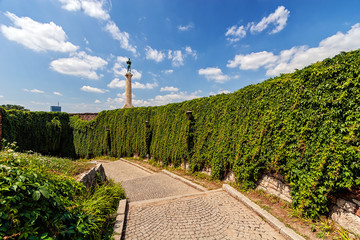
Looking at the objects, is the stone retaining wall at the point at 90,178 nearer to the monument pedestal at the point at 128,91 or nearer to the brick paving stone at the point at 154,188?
the brick paving stone at the point at 154,188

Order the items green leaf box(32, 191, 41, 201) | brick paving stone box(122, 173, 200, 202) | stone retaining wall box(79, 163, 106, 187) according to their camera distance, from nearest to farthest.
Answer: green leaf box(32, 191, 41, 201), stone retaining wall box(79, 163, 106, 187), brick paving stone box(122, 173, 200, 202)

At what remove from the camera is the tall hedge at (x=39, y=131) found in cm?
1347

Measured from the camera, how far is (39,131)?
1669 centimetres

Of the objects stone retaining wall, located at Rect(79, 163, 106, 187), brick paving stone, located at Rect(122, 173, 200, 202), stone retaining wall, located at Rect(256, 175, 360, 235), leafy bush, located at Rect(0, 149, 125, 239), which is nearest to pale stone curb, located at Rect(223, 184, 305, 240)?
stone retaining wall, located at Rect(256, 175, 360, 235)

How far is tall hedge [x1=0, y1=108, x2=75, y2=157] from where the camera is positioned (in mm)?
13469

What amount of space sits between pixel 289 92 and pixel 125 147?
13896 millimetres

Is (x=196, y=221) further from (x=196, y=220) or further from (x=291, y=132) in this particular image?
(x=291, y=132)

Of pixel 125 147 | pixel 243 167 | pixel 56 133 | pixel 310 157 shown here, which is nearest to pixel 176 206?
pixel 243 167

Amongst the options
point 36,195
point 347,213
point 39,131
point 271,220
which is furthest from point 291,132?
point 39,131

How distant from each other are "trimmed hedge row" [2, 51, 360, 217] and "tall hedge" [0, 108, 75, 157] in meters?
14.8

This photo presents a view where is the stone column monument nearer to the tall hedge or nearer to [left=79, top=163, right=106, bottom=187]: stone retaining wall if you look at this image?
the tall hedge

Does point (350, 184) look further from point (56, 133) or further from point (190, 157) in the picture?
point (56, 133)

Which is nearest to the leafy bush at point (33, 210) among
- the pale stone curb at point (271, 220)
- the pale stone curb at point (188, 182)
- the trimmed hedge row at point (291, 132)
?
the pale stone curb at point (271, 220)

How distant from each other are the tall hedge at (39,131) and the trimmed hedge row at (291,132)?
14.8 meters
